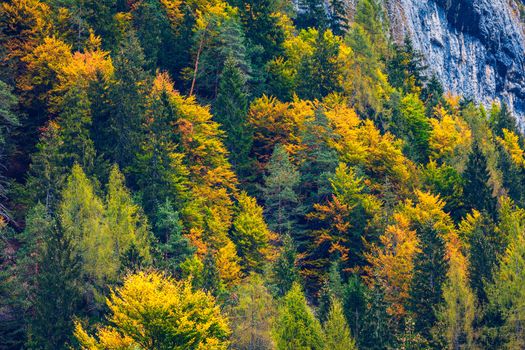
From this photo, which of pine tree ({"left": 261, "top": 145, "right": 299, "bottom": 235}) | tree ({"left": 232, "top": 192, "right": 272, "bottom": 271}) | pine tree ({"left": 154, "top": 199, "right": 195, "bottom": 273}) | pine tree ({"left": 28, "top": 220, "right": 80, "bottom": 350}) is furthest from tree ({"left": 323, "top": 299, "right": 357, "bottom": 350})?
pine tree ({"left": 28, "top": 220, "right": 80, "bottom": 350})

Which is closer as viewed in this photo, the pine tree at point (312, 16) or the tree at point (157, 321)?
the tree at point (157, 321)

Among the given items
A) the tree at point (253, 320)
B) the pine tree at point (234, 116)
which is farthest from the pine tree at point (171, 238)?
the pine tree at point (234, 116)

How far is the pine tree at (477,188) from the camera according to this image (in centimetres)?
6351

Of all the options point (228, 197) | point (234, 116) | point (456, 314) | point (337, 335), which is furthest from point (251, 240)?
point (456, 314)

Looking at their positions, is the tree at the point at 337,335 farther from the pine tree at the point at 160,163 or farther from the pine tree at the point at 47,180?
the pine tree at the point at 47,180

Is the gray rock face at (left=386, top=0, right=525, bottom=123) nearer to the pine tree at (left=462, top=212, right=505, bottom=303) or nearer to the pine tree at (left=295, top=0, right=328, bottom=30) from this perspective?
the pine tree at (left=295, top=0, right=328, bottom=30)

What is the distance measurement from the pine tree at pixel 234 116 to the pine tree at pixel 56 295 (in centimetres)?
2192

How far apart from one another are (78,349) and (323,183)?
1119 inches

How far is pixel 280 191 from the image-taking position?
5825 centimetres

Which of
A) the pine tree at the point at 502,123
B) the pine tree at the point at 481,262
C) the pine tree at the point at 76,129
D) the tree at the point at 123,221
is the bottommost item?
Answer: the tree at the point at 123,221

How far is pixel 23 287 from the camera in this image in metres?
39.8

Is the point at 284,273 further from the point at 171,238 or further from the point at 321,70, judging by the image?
the point at 321,70

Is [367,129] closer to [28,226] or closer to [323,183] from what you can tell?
[323,183]

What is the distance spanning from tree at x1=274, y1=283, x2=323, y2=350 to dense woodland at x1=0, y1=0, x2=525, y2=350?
0.13 meters
